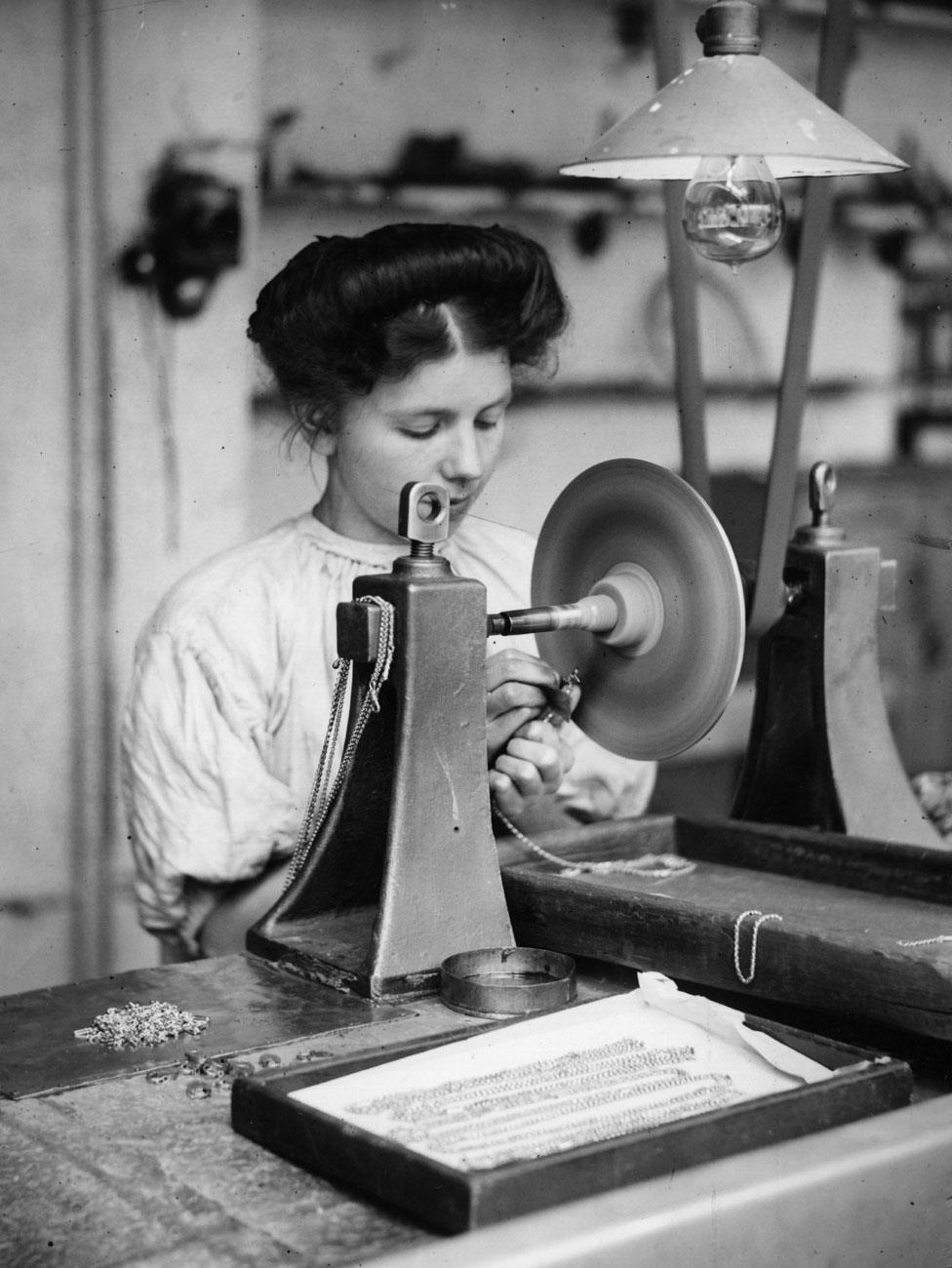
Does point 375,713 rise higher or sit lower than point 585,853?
higher

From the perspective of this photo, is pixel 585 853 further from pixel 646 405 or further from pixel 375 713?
pixel 646 405

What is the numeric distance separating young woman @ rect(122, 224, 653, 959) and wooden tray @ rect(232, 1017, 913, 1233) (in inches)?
42.8

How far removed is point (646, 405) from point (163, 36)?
1.11 m

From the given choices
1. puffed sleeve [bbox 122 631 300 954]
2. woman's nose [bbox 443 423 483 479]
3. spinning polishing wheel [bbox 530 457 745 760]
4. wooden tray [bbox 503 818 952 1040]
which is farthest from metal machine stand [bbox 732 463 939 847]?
puffed sleeve [bbox 122 631 300 954]

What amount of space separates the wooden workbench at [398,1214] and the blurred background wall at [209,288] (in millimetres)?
1197

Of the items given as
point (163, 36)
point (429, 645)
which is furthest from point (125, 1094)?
point (163, 36)

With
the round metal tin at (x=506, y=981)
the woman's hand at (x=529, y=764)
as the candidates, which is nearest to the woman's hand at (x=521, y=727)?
the woman's hand at (x=529, y=764)

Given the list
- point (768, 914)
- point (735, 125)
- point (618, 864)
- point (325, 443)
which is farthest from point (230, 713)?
point (735, 125)

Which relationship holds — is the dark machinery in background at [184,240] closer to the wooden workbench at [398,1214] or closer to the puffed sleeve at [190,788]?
the puffed sleeve at [190,788]

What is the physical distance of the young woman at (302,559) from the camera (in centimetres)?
256

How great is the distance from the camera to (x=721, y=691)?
1.99 metres

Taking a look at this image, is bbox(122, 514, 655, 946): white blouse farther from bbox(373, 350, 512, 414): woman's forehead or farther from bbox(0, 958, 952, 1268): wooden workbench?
bbox(0, 958, 952, 1268): wooden workbench

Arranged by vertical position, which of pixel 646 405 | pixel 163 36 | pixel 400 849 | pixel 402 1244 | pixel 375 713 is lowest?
pixel 402 1244

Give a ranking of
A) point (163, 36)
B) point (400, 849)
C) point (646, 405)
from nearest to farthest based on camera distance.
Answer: point (400, 849) < point (163, 36) < point (646, 405)
